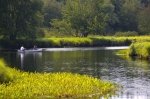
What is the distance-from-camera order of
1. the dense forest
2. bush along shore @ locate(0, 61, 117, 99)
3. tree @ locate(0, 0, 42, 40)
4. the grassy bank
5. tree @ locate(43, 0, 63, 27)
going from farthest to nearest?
tree @ locate(43, 0, 63, 27)
the dense forest
the grassy bank
tree @ locate(0, 0, 42, 40)
bush along shore @ locate(0, 61, 117, 99)

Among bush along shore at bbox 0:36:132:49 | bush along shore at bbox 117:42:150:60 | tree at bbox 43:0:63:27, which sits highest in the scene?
tree at bbox 43:0:63:27

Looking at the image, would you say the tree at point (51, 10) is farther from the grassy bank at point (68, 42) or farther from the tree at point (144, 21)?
the grassy bank at point (68, 42)

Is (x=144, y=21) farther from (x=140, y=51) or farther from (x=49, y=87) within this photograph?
(x=49, y=87)

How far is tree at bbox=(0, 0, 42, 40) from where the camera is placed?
10925 cm

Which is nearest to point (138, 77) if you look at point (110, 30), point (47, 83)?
point (47, 83)

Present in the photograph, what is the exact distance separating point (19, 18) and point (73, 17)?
3502cm

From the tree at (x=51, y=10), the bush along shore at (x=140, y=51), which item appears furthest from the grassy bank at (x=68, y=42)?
the tree at (x=51, y=10)

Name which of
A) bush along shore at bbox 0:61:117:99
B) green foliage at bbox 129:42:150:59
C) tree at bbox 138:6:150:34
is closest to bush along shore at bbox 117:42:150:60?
green foliage at bbox 129:42:150:59

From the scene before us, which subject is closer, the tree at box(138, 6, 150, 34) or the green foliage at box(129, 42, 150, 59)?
the green foliage at box(129, 42, 150, 59)

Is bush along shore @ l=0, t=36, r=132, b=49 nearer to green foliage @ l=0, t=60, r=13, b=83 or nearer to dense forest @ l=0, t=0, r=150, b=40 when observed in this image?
dense forest @ l=0, t=0, r=150, b=40

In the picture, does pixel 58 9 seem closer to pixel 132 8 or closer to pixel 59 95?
pixel 132 8

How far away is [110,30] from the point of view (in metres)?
165

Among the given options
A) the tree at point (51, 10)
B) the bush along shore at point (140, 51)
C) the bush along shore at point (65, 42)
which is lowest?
the bush along shore at point (65, 42)

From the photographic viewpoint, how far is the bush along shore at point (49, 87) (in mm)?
32781
